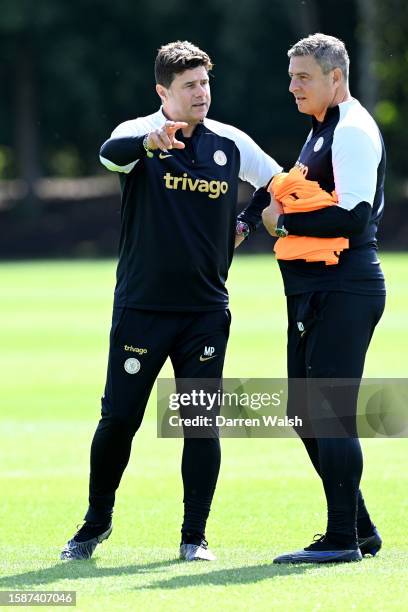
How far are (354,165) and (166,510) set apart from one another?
8.27 ft

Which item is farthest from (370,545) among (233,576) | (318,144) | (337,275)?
(318,144)

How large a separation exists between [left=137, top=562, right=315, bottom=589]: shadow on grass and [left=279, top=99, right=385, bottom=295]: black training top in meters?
1.23

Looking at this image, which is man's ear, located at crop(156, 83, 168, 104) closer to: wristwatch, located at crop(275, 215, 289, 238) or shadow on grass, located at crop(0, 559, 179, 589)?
wristwatch, located at crop(275, 215, 289, 238)

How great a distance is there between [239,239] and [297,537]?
4.90 ft

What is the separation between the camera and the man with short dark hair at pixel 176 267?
6.21 meters

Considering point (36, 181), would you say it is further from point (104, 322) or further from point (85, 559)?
point (85, 559)

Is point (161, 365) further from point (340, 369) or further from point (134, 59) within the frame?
point (134, 59)

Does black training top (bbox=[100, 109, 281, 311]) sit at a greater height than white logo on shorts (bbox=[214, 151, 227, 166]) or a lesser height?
lesser

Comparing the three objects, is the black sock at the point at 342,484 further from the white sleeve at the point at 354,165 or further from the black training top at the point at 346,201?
the white sleeve at the point at 354,165

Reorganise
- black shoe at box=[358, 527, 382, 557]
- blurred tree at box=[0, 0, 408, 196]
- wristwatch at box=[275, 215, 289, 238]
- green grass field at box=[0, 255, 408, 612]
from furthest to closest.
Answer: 1. blurred tree at box=[0, 0, 408, 196]
2. black shoe at box=[358, 527, 382, 557]
3. wristwatch at box=[275, 215, 289, 238]
4. green grass field at box=[0, 255, 408, 612]

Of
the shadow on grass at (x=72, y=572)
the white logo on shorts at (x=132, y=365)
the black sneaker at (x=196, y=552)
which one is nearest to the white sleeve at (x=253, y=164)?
the white logo on shorts at (x=132, y=365)

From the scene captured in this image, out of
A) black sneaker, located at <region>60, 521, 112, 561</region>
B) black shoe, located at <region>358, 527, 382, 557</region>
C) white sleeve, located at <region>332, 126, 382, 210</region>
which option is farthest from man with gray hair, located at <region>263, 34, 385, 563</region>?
black sneaker, located at <region>60, 521, 112, 561</region>

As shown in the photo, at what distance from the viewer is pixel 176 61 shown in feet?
20.3

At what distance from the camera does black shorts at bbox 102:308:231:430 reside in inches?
247
